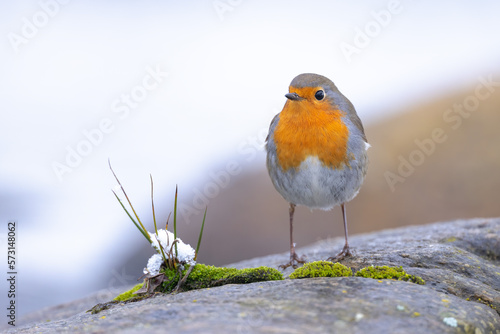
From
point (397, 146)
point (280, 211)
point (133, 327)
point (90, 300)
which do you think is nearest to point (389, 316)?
point (133, 327)

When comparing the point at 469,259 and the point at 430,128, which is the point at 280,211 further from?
the point at 469,259

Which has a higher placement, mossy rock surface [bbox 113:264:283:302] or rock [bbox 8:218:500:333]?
mossy rock surface [bbox 113:264:283:302]

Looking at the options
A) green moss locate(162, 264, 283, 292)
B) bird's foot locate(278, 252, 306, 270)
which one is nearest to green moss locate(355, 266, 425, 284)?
green moss locate(162, 264, 283, 292)

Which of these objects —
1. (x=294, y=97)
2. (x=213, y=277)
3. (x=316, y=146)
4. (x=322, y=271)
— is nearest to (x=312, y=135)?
(x=316, y=146)

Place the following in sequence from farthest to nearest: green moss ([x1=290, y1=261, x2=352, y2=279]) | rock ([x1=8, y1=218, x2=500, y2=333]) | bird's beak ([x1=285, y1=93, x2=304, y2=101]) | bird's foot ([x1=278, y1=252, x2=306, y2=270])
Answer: bird's foot ([x1=278, y1=252, x2=306, y2=270]) < bird's beak ([x1=285, y1=93, x2=304, y2=101]) < green moss ([x1=290, y1=261, x2=352, y2=279]) < rock ([x1=8, y1=218, x2=500, y2=333])

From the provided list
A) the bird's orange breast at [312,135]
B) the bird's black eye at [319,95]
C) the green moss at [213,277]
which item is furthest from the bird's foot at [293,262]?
the bird's black eye at [319,95]

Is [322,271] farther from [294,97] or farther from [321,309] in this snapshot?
[294,97]

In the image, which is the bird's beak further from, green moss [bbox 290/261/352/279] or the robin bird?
green moss [bbox 290/261/352/279]
